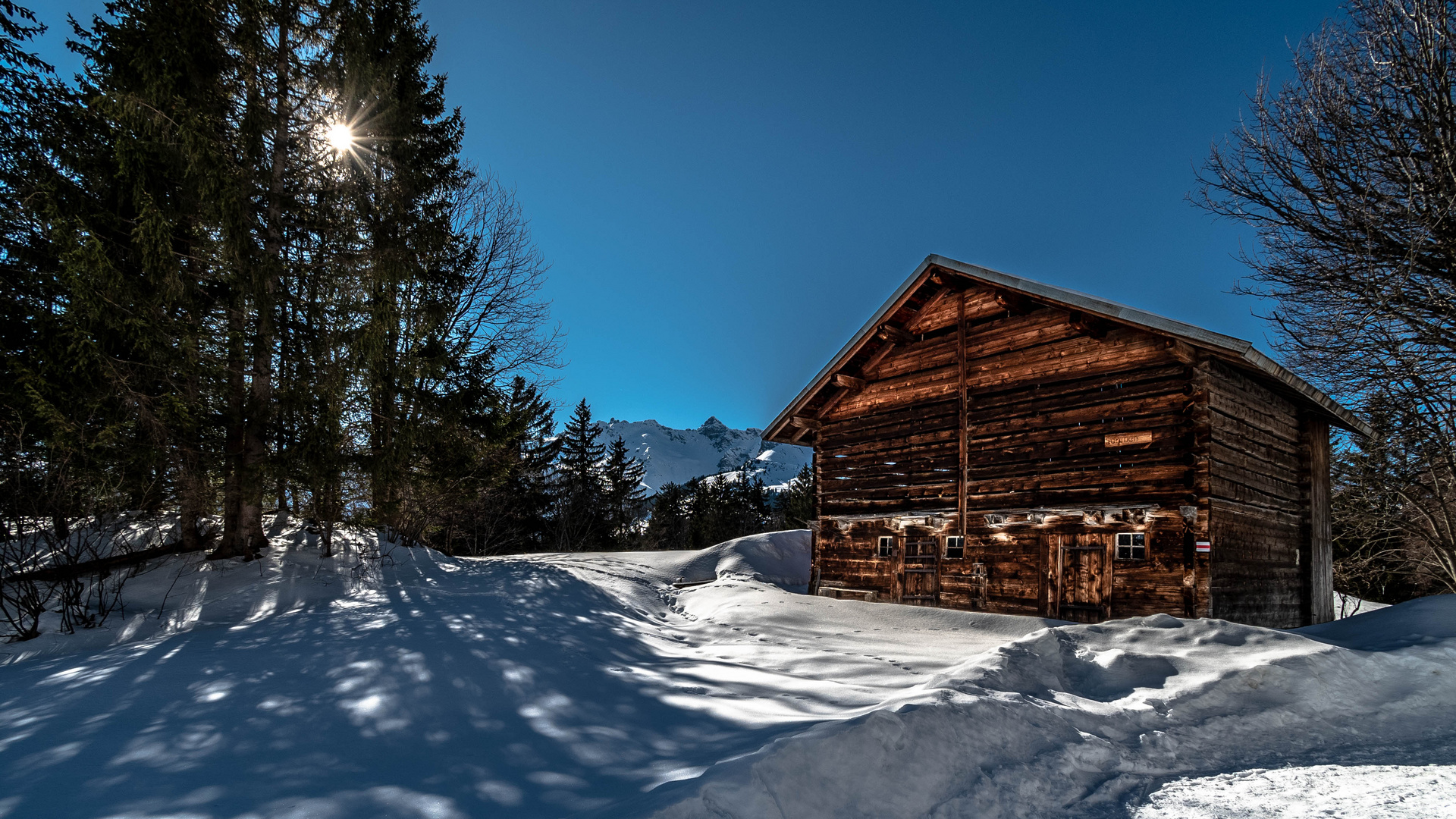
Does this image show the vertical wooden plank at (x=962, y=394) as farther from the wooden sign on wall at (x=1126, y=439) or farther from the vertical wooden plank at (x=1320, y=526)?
the vertical wooden plank at (x=1320, y=526)

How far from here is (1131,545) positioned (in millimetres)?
11258

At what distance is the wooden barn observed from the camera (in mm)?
10812

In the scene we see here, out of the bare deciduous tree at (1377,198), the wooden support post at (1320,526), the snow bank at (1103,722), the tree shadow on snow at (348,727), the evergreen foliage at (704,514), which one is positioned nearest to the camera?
the tree shadow on snow at (348,727)

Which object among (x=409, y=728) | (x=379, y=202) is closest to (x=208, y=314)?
(x=379, y=202)

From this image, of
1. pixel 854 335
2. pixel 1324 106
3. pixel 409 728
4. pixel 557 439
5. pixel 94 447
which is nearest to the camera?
pixel 409 728

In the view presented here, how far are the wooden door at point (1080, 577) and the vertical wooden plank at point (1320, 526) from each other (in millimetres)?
6005

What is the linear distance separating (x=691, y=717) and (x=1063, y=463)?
10074mm

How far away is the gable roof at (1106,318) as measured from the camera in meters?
10.3

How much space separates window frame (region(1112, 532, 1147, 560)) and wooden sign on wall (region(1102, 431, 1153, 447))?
1.58m

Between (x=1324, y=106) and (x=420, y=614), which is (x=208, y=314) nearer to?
(x=420, y=614)

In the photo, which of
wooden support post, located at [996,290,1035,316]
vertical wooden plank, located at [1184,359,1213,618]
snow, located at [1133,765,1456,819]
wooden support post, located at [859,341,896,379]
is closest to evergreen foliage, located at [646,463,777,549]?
wooden support post, located at [859,341,896,379]

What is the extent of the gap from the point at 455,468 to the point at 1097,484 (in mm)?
13790

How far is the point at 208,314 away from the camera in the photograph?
10984 mm

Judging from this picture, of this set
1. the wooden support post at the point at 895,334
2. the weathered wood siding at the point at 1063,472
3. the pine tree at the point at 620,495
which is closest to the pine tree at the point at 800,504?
the pine tree at the point at 620,495
